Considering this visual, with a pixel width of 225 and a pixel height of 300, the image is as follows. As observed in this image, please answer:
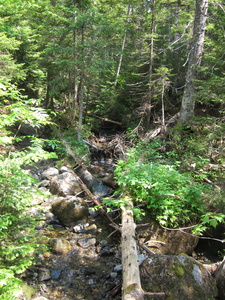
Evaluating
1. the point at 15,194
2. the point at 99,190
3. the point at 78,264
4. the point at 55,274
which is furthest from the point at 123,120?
the point at 15,194

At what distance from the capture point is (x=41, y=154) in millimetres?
3455

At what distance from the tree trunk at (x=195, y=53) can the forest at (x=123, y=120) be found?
0.04 m

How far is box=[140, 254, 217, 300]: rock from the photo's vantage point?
3361 mm

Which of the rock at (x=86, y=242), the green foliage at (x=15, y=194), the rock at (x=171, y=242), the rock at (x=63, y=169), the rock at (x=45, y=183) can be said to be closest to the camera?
the green foliage at (x=15, y=194)

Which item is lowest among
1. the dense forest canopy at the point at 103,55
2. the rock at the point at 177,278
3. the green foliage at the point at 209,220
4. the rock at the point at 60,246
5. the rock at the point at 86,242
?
the rock at the point at 86,242

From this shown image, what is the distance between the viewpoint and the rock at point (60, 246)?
5334 millimetres

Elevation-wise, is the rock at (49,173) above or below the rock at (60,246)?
below

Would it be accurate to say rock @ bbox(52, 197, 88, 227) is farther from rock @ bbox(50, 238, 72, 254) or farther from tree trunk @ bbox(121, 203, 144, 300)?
tree trunk @ bbox(121, 203, 144, 300)

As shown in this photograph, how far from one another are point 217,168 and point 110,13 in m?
16.5

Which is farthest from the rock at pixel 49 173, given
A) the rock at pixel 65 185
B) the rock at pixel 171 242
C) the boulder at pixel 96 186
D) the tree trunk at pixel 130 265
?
the rock at pixel 171 242

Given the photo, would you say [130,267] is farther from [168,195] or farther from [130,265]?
[168,195]

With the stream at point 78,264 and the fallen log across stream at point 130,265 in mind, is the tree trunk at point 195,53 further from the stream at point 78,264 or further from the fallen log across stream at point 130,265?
the stream at point 78,264

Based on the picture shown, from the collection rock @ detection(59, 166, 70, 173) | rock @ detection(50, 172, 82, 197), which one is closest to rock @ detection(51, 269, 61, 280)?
rock @ detection(50, 172, 82, 197)

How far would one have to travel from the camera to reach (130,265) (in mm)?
3541
